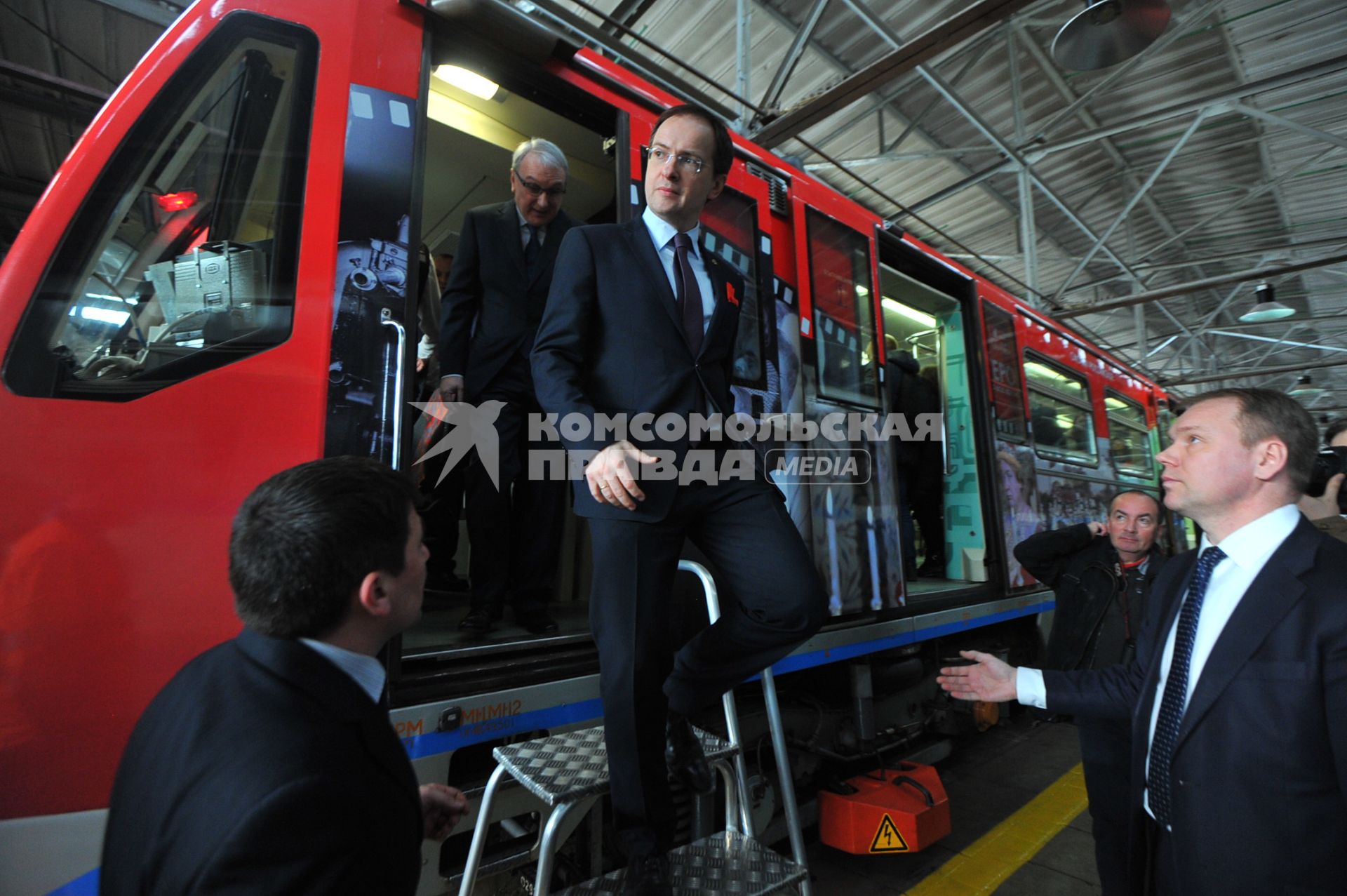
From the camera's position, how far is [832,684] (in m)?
3.00

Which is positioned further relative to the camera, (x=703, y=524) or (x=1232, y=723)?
(x=703, y=524)

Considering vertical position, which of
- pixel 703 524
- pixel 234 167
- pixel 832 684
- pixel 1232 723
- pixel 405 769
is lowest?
pixel 832 684

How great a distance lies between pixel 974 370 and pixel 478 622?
3.48 meters

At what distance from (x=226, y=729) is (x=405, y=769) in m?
0.22

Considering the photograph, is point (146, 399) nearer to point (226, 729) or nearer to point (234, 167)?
point (234, 167)

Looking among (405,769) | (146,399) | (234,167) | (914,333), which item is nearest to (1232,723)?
(405,769)

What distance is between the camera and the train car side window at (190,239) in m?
1.30

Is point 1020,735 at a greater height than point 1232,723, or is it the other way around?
point 1232,723

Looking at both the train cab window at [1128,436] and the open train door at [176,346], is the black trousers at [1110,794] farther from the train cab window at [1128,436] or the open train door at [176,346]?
the train cab window at [1128,436]

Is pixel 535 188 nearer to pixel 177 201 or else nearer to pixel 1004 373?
pixel 177 201

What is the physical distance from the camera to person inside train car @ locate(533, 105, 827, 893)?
1380 mm

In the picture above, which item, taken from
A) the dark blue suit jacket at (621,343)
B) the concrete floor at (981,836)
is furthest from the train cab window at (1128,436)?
the dark blue suit jacket at (621,343)

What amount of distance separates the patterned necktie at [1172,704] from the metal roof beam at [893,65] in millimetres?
2991

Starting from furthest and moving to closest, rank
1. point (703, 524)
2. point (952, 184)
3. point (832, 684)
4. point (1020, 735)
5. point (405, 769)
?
point (952, 184)
point (1020, 735)
point (832, 684)
point (703, 524)
point (405, 769)
